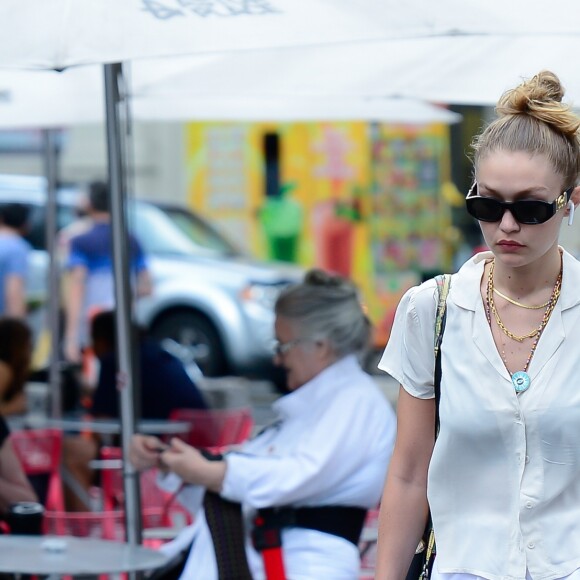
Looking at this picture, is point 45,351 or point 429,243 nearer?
point 45,351

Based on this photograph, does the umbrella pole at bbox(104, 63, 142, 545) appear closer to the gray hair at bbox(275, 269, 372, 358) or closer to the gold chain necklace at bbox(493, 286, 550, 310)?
the gray hair at bbox(275, 269, 372, 358)

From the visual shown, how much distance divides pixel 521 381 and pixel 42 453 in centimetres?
373

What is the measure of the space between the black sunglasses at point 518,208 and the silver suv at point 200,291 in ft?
29.1

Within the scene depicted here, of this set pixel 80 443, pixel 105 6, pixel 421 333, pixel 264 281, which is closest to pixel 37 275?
pixel 264 281

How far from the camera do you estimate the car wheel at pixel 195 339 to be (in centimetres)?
1136

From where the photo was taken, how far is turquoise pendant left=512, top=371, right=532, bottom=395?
2211mm

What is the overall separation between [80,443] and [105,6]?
3573 mm

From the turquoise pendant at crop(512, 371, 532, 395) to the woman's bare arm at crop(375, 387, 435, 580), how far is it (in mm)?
181

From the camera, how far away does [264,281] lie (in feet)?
37.2

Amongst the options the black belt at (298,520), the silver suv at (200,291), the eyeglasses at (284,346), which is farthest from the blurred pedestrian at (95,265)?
the black belt at (298,520)

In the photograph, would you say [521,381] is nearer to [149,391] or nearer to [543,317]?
[543,317]

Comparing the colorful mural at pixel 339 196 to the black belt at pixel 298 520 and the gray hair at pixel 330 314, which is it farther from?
the black belt at pixel 298 520

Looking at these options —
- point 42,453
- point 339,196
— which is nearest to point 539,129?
point 42,453

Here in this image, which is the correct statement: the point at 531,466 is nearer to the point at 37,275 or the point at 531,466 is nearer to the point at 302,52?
the point at 302,52
